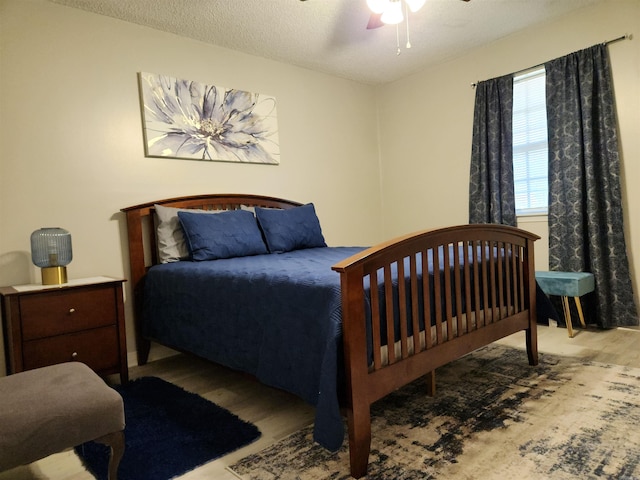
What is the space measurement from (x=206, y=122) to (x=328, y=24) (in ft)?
3.76

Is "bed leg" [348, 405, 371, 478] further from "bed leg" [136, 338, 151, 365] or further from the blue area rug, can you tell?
"bed leg" [136, 338, 151, 365]

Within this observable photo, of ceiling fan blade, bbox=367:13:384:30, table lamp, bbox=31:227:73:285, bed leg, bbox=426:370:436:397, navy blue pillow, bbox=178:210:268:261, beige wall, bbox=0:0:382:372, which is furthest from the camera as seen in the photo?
navy blue pillow, bbox=178:210:268:261

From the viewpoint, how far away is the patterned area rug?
1.37 meters

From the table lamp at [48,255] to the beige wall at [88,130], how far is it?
0.68 ft

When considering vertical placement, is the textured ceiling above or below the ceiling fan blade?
above

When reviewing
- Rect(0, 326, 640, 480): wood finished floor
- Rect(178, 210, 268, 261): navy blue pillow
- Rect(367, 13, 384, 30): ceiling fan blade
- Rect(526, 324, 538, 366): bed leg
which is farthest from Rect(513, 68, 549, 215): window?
Rect(178, 210, 268, 261): navy blue pillow

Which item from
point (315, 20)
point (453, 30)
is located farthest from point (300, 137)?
point (453, 30)

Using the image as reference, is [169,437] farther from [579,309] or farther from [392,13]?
[579,309]

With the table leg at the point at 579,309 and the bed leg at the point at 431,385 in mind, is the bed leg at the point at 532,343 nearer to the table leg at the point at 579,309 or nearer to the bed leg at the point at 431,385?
the bed leg at the point at 431,385

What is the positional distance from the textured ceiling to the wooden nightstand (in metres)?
1.77

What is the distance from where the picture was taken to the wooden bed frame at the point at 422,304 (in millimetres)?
1344

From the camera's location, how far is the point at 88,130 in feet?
8.50

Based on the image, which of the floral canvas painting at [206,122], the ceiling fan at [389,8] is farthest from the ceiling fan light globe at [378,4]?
the floral canvas painting at [206,122]

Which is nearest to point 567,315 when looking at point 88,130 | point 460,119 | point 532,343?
point 532,343
